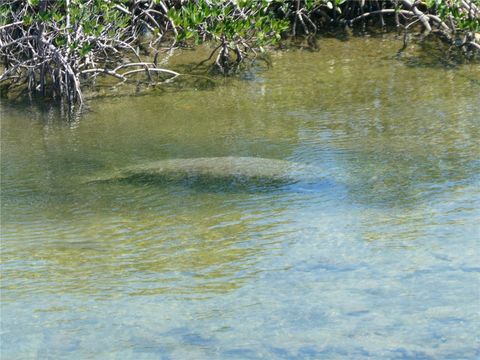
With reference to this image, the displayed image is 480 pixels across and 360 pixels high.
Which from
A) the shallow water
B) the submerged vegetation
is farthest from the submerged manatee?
the submerged vegetation

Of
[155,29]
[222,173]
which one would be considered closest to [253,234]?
[222,173]

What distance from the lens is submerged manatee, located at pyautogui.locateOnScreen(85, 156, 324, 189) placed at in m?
5.59

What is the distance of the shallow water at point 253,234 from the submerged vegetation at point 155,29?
0.63 metres

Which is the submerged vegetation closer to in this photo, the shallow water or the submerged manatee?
the shallow water

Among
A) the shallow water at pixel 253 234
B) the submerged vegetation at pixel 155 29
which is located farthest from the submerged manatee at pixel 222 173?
the submerged vegetation at pixel 155 29

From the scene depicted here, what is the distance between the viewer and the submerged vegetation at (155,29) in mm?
8219

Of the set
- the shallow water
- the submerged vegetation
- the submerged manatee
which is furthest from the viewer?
the submerged vegetation

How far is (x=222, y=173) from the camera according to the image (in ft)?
18.8

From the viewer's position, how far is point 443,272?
3.96 m

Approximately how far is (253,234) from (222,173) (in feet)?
3.78

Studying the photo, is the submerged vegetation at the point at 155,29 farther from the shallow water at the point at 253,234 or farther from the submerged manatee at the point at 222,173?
the submerged manatee at the point at 222,173

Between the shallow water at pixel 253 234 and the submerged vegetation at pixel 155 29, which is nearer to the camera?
the shallow water at pixel 253 234

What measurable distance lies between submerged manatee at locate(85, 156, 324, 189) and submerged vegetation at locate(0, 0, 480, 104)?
2359 mm

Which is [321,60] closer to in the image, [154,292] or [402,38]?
[402,38]
